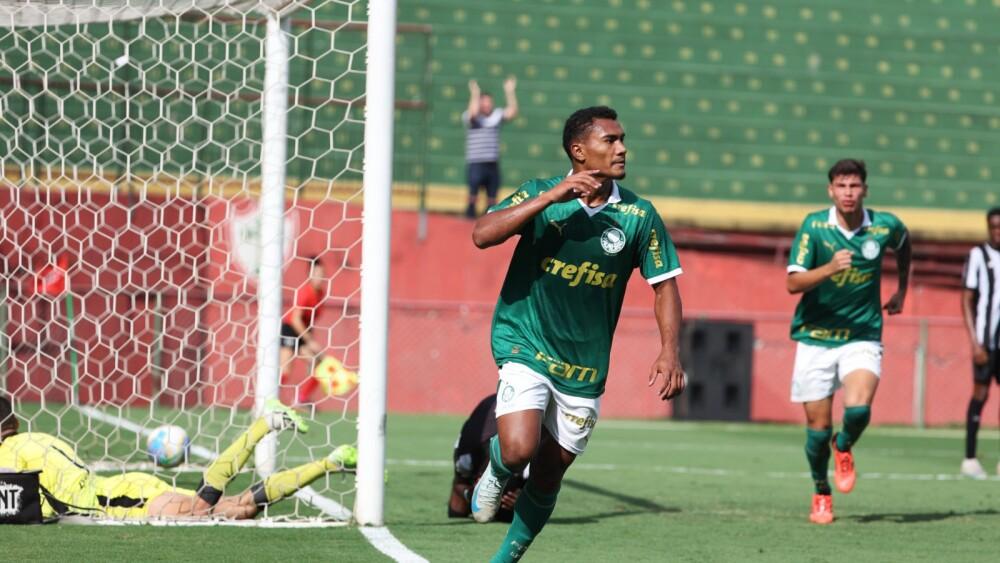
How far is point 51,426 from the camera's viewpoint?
12.0 m

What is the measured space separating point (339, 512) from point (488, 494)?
2.40m

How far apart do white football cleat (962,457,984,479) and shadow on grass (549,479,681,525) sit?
3795 mm

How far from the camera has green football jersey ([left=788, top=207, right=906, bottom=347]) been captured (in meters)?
9.12

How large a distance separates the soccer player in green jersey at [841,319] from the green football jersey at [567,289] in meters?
3.26

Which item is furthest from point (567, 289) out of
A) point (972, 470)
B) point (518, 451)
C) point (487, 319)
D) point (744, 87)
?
point (744, 87)

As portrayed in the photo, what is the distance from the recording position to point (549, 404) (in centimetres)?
596

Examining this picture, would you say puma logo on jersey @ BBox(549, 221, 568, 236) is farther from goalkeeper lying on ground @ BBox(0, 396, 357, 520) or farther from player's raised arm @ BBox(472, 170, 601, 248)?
goalkeeper lying on ground @ BBox(0, 396, 357, 520)

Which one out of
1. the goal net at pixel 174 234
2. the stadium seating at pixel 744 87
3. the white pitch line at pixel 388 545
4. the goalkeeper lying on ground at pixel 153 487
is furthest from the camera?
the stadium seating at pixel 744 87

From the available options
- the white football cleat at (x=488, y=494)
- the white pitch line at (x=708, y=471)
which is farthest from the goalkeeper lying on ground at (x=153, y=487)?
the white pitch line at (x=708, y=471)

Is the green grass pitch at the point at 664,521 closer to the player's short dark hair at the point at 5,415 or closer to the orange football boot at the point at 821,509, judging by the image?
the orange football boot at the point at 821,509

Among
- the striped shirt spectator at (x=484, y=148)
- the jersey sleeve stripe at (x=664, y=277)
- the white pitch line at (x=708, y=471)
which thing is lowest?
the white pitch line at (x=708, y=471)

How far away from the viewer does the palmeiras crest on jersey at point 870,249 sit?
30.0ft

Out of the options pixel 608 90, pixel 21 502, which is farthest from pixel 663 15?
pixel 21 502

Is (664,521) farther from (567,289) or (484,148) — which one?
(484,148)
